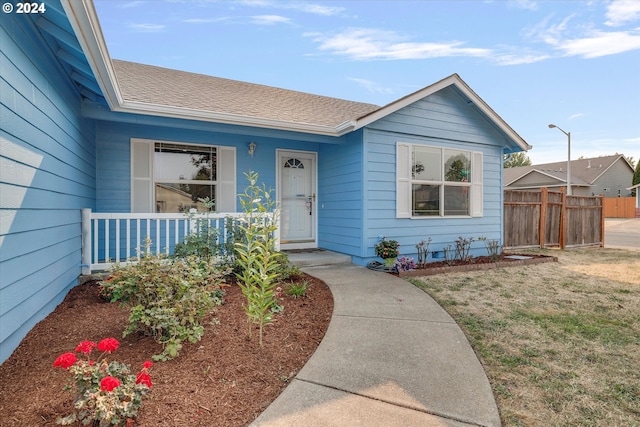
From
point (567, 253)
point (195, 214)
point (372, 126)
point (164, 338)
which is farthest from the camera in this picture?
point (567, 253)

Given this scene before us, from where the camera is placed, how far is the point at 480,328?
3.27 metres

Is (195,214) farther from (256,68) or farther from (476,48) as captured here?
(476,48)

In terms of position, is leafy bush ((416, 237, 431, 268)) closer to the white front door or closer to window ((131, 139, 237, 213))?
the white front door

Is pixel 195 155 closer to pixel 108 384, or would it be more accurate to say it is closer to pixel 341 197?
pixel 341 197

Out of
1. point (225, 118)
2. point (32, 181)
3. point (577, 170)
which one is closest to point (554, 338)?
point (32, 181)

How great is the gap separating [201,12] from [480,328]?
801 cm

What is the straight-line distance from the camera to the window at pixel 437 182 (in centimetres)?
643

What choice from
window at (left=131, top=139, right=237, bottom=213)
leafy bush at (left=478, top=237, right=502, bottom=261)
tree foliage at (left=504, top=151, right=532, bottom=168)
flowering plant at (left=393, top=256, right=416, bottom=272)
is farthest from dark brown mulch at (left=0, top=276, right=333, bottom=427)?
tree foliage at (left=504, top=151, right=532, bottom=168)

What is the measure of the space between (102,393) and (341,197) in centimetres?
546

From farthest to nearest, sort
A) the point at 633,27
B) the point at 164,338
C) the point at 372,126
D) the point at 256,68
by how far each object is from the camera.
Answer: the point at 256,68 < the point at 633,27 < the point at 372,126 < the point at 164,338

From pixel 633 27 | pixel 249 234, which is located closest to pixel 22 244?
pixel 249 234

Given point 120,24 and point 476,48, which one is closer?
point 120,24

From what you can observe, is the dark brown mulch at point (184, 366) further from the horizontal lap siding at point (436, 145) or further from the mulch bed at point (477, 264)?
the horizontal lap siding at point (436, 145)

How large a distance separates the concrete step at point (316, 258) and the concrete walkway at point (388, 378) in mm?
2192
